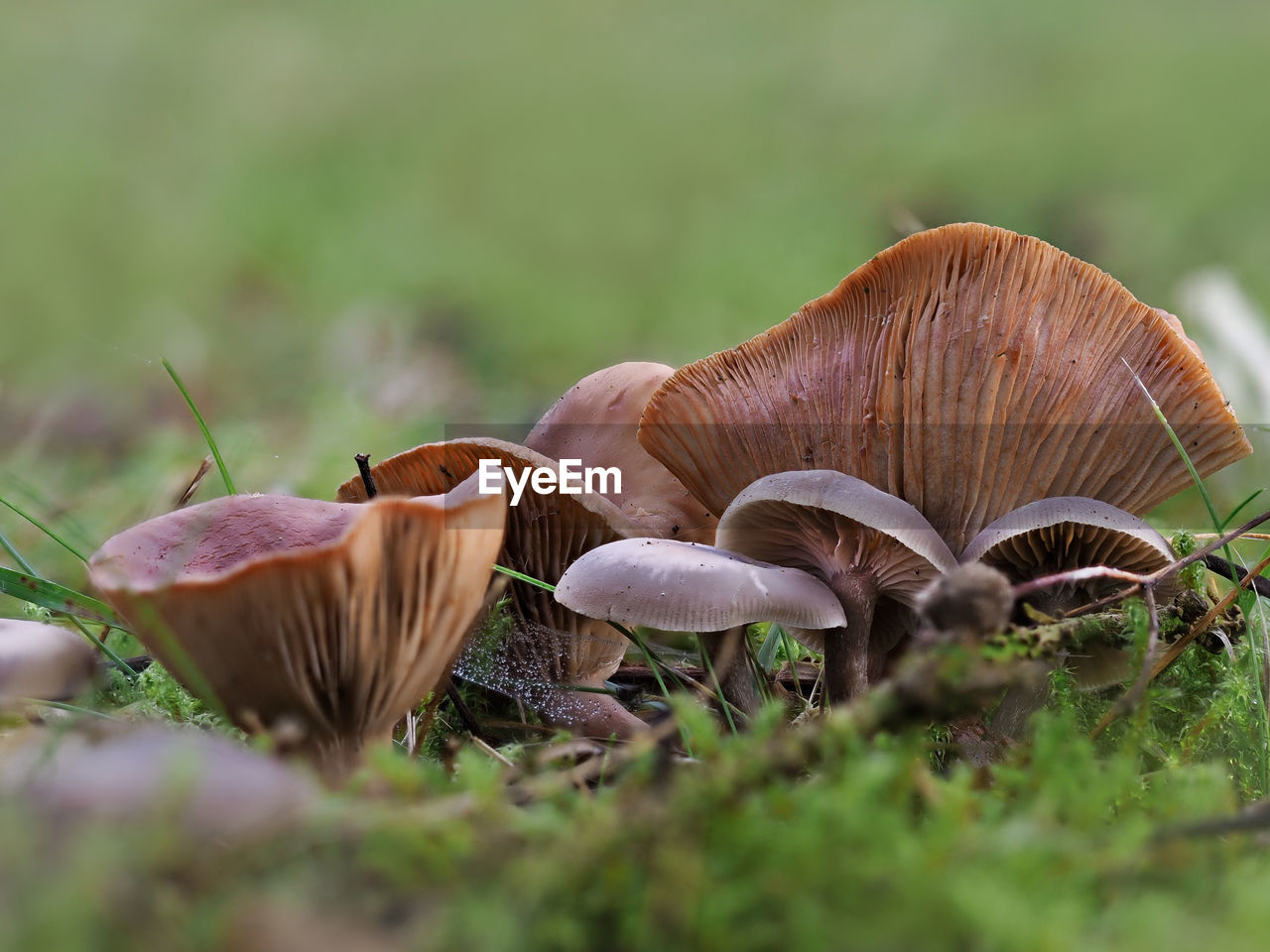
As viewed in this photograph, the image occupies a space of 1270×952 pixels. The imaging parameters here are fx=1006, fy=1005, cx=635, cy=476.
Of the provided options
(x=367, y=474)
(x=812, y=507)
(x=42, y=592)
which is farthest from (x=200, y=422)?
(x=812, y=507)

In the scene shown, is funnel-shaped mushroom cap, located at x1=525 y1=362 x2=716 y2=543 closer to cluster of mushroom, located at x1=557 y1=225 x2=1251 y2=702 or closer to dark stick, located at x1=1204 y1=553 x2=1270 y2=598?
cluster of mushroom, located at x1=557 y1=225 x2=1251 y2=702

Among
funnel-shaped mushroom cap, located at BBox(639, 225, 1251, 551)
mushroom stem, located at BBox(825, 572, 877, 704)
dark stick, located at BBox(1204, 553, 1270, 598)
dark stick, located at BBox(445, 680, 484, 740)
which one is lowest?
dark stick, located at BBox(445, 680, 484, 740)

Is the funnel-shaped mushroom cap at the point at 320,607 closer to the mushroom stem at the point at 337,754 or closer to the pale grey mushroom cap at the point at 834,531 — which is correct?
the mushroom stem at the point at 337,754

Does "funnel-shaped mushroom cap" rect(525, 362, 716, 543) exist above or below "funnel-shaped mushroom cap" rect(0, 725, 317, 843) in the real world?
above

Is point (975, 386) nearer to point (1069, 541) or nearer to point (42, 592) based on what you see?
point (1069, 541)

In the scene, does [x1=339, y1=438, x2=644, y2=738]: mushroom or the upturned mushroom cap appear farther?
[x1=339, y1=438, x2=644, y2=738]: mushroom

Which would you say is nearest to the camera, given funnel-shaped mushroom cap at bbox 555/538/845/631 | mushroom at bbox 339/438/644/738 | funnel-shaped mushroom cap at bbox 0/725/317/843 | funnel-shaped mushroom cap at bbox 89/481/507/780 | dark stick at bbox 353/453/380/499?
funnel-shaped mushroom cap at bbox 0/725/317/843

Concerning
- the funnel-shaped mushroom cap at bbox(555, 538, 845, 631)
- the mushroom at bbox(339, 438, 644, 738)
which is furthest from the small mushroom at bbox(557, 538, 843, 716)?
the mushroom at bbox(339, 438, 644, 738)
